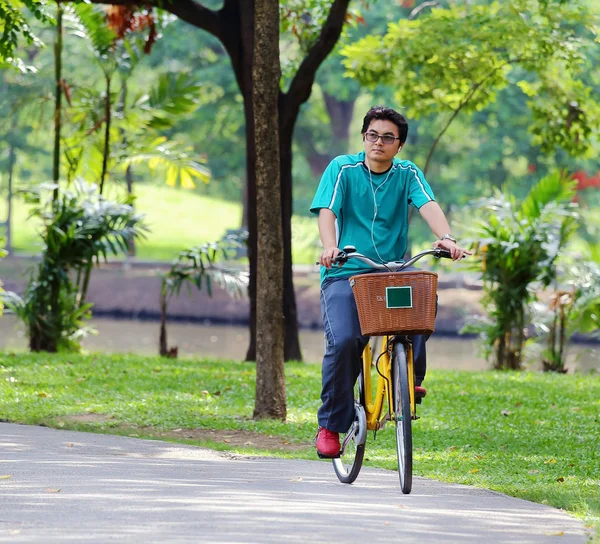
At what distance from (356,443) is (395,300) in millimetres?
1027

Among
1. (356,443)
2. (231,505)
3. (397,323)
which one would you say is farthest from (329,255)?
(231,505)

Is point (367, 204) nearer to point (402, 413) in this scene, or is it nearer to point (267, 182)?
point (402, 413)

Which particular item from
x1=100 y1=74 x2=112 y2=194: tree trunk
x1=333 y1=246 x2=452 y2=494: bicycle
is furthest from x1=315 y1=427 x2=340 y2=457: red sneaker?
x1=100 y1=74 x2=112 y2=194: tree trunk

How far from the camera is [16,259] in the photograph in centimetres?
3841

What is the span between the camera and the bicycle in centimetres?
559

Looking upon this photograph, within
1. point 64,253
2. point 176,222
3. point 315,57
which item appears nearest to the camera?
point 315,57

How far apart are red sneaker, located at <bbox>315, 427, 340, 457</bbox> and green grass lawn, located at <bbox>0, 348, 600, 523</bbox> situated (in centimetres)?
94

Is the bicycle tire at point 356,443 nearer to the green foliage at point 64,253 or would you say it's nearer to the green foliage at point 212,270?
the green foliage at point 212,270

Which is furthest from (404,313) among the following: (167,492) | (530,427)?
(530,427)

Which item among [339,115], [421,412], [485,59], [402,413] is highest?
[339,115]

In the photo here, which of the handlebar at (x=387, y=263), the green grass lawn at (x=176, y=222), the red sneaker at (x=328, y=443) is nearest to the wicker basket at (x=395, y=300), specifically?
the handlebar at (x=387, y=263)

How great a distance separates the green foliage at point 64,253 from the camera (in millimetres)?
14570

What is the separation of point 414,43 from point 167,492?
1049cm

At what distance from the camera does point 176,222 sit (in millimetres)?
55656
